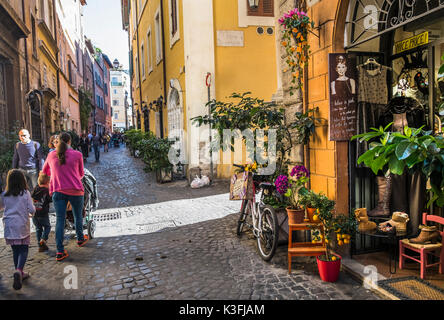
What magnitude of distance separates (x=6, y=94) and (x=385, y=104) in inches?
404

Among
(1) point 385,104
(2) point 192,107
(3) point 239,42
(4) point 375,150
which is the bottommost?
(4) point 375,150

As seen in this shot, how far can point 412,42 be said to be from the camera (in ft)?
14.5

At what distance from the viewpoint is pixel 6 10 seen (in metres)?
9.04

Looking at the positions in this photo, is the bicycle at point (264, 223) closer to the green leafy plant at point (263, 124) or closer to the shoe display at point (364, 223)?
the green leafy plant at point (263, 124)

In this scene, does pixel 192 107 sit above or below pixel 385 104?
above

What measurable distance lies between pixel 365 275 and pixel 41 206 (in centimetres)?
428

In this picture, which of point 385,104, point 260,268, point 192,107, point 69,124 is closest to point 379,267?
point 260,268

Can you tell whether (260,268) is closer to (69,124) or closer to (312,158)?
(312,158)

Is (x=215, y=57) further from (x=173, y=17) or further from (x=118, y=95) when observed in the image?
(x=118, y=95)

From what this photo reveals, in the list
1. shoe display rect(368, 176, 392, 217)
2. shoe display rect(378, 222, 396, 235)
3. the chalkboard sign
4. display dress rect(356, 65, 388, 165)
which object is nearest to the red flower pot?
shoe display rect(378, 222, 396, 235)

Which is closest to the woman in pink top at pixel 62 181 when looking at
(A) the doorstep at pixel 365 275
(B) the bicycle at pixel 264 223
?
(B) the bicycle at pixel 264 223

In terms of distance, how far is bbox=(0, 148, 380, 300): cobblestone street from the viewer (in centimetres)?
362

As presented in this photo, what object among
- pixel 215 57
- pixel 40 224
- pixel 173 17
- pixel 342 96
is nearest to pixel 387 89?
pixel 342 96
